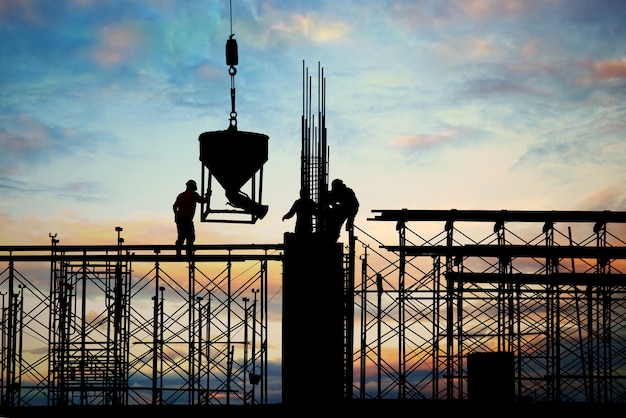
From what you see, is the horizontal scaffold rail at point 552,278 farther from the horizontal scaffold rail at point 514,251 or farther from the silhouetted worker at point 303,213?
the silhouetted worker at point 303,213

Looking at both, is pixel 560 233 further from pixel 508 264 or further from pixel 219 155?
pixel 219 155

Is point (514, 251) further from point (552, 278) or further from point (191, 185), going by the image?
point (191, 185)

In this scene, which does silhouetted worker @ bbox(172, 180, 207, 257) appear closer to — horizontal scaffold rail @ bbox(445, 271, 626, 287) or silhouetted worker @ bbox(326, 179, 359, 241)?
silhouetted worker @ bbox(326, 179, 359, 241)

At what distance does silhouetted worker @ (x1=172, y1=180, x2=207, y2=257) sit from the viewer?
23250 millimetres

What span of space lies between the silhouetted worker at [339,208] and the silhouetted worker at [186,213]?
10.6 feet

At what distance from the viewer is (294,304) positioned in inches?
812

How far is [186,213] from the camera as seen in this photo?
2328cm

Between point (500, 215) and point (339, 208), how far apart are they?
5.38 meters

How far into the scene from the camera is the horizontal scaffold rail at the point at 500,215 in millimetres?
25938

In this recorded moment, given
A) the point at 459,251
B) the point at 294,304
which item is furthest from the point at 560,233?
the point at 294,304

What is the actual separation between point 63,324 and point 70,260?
2.03 metres

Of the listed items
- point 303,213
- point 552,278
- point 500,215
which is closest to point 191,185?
point 303,213

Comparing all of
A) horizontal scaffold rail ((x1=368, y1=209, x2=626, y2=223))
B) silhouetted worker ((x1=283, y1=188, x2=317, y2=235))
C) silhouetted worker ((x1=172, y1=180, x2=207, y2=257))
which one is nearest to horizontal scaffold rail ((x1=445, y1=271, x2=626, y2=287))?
horizontal scaffold rail ((x1=368, y1=209, x2=626, y2=223))

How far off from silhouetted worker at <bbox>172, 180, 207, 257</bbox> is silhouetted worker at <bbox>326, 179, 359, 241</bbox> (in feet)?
10.6
